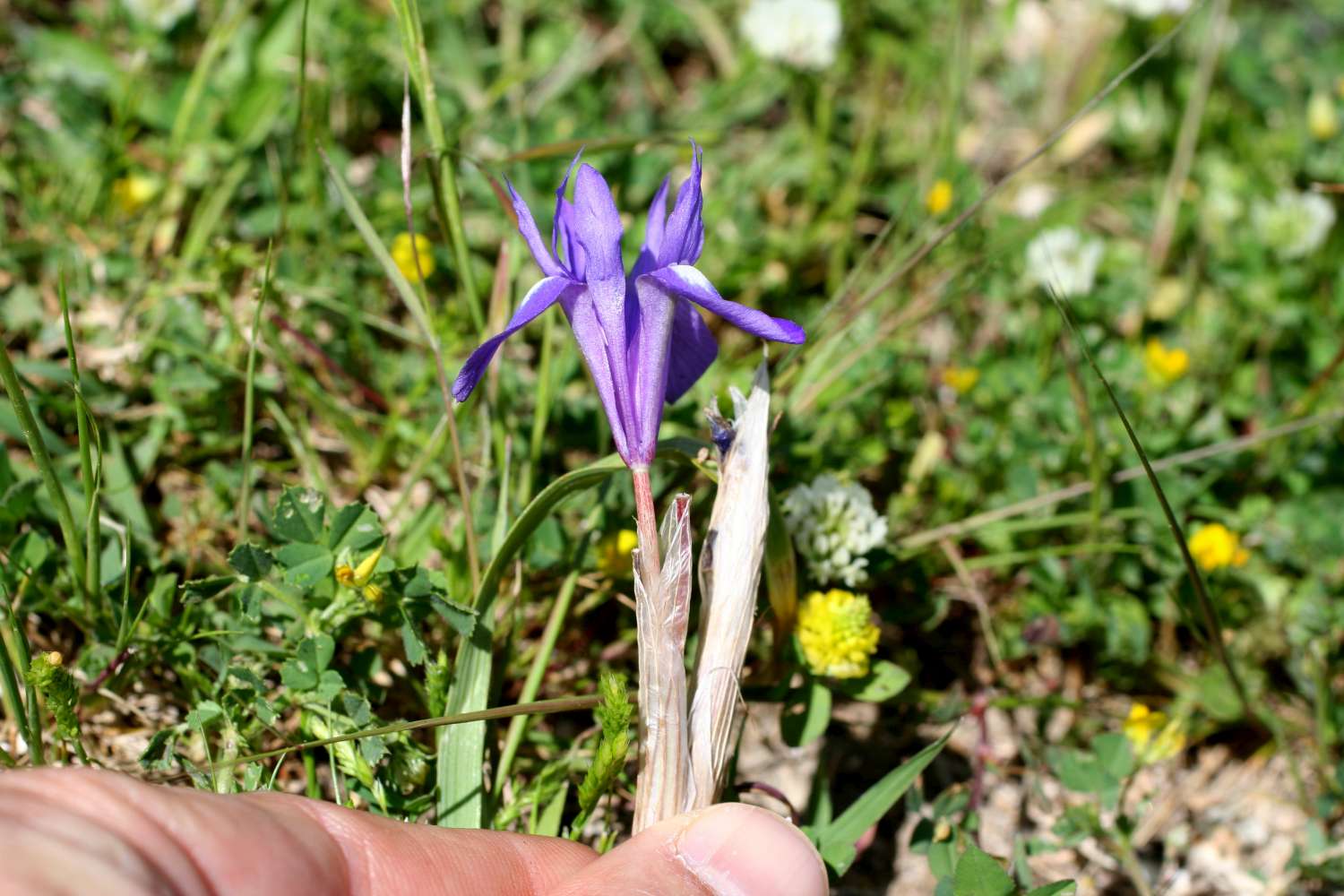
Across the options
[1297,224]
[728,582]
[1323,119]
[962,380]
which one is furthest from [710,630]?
[1323,119]

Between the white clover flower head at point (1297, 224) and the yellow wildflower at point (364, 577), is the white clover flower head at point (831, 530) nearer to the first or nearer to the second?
the yellow wildflower at point (364, 577)

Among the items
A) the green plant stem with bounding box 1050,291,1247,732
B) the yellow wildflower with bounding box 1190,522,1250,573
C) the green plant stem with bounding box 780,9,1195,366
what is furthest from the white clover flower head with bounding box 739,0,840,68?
the yellow wildflower with bounding box 1190,522,1250,573

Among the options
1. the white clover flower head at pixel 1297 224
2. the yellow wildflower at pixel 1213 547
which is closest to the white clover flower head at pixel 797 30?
the white clover flower head at pixel 1297 224

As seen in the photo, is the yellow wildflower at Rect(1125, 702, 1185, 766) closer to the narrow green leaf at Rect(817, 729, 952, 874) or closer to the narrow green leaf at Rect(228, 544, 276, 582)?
the narrow green leaf at Rect(817, 729, 952, 874)

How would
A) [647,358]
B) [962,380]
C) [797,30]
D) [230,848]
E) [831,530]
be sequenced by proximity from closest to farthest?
[230,848]
[647,358]
[831,530]
[962,380]
[797,30]

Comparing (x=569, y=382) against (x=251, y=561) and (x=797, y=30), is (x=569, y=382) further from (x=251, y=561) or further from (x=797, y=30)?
(x=797, y=30)
